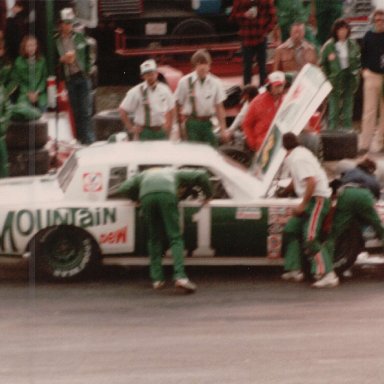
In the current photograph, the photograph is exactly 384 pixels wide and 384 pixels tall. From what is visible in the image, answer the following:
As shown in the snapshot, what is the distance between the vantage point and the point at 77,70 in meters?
17.7

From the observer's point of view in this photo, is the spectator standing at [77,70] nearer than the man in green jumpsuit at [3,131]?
No

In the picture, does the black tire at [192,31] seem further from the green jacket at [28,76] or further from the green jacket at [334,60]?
the green jacket at [28,76]

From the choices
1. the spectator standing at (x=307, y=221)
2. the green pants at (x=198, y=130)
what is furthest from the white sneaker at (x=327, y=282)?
the green pants at (x=198, y=130)

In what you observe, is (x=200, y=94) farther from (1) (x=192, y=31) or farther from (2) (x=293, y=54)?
(1) (x=192, y=31)

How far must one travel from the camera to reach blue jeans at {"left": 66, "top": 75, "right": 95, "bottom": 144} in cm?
1778

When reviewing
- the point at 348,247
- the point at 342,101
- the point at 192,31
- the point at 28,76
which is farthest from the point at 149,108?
the point at 192,31

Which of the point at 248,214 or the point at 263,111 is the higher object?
the point at 263,111

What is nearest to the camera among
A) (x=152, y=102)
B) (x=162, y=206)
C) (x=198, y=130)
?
(x=162, y=206)

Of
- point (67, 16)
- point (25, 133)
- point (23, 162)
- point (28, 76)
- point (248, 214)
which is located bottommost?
point (23, 162)

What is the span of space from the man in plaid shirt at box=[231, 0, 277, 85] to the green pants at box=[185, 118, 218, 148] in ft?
12.1

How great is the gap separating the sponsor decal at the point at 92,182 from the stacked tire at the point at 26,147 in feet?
11.7

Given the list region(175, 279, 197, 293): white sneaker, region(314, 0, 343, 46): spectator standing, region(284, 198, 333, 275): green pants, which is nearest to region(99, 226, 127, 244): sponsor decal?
region(175, 279, 197, 293): white sneaker

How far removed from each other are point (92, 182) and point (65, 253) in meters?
0.69

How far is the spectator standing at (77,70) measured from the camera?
1759 centimetres
